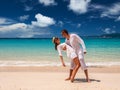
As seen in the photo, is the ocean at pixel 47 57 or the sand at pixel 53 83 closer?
the sand at pixel 53 83

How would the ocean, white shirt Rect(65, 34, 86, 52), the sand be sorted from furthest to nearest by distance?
the ocean
white shirt Rect(65, 34, 86, 52)
the sand

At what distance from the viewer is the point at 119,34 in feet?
321

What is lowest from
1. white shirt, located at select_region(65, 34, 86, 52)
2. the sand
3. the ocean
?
the ocean

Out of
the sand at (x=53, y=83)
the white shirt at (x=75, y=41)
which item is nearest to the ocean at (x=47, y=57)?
the sand at (x=53, y=83)

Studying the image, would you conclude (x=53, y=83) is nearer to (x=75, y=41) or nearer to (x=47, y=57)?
(x=75, y=41)

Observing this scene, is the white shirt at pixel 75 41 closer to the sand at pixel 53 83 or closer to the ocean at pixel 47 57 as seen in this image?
the sand at pixel 53 83

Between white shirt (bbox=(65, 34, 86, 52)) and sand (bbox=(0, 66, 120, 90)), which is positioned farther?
white shirt (bbox=(65, 34, 86, 52))

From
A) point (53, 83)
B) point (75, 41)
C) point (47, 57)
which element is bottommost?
point (47, 57)

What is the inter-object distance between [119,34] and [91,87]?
91.1 meters

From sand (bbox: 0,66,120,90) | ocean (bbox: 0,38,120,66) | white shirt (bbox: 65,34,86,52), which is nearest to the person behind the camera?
sand (bbox: 0,66,120,90)

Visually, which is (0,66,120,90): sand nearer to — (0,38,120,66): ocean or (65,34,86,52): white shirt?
(65,34,86,52): white shirt

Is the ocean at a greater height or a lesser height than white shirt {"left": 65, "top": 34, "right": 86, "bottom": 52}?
lesser

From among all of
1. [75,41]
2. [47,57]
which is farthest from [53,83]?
[47,57]

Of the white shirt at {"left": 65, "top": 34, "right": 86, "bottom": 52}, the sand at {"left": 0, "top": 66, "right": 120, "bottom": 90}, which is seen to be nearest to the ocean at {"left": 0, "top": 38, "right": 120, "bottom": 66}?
the sand at {"left": 0, "top": 66, "right": 120, "bottom": 90}
